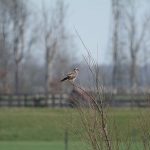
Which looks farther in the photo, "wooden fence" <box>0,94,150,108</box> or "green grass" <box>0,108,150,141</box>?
"wooden fence" <box>0,94,150,108</box>

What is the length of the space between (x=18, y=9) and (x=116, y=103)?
3234 cm

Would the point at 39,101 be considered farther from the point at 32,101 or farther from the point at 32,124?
the point at 32,124

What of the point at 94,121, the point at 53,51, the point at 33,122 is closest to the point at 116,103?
the point at 33,122

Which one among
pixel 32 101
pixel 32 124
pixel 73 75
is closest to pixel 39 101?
pixel 32 101

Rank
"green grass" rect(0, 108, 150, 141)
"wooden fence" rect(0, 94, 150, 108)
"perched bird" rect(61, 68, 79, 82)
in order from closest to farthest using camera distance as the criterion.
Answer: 1. "perched bird" rect(61, 68, 79, 82)
2. "green grass" rect(0, 108, 150, 141)
3. "wooden fence" rect(0, 94, 150, 108)

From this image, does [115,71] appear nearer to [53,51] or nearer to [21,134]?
[53,51]

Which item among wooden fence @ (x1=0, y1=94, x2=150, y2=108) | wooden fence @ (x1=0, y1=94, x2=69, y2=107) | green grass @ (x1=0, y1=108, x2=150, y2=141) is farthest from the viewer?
wooden fence @ (x1=0, y1=94, x2=69, y2=107)

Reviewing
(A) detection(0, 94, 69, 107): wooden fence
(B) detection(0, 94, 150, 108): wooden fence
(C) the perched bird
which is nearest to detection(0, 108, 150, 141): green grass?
(B) detection(0, 94, 150, 108): wooden fence

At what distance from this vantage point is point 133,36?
7850cm

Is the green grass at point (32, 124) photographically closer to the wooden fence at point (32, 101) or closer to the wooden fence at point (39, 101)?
the wooden fence at point (39, 101)

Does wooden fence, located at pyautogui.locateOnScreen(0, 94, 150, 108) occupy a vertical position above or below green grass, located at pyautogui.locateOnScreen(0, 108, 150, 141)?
above

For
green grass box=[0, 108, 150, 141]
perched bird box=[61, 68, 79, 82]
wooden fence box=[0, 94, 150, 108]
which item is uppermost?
perched bird box=[61, 68, 79, 82]

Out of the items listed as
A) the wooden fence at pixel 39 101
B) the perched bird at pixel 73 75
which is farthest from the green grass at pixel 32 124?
the perched bird at pixel 73 75

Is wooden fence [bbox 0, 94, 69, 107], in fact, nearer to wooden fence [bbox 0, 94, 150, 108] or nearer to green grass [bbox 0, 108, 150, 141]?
wooden fence [bbox 0, 94, 150, 108]
